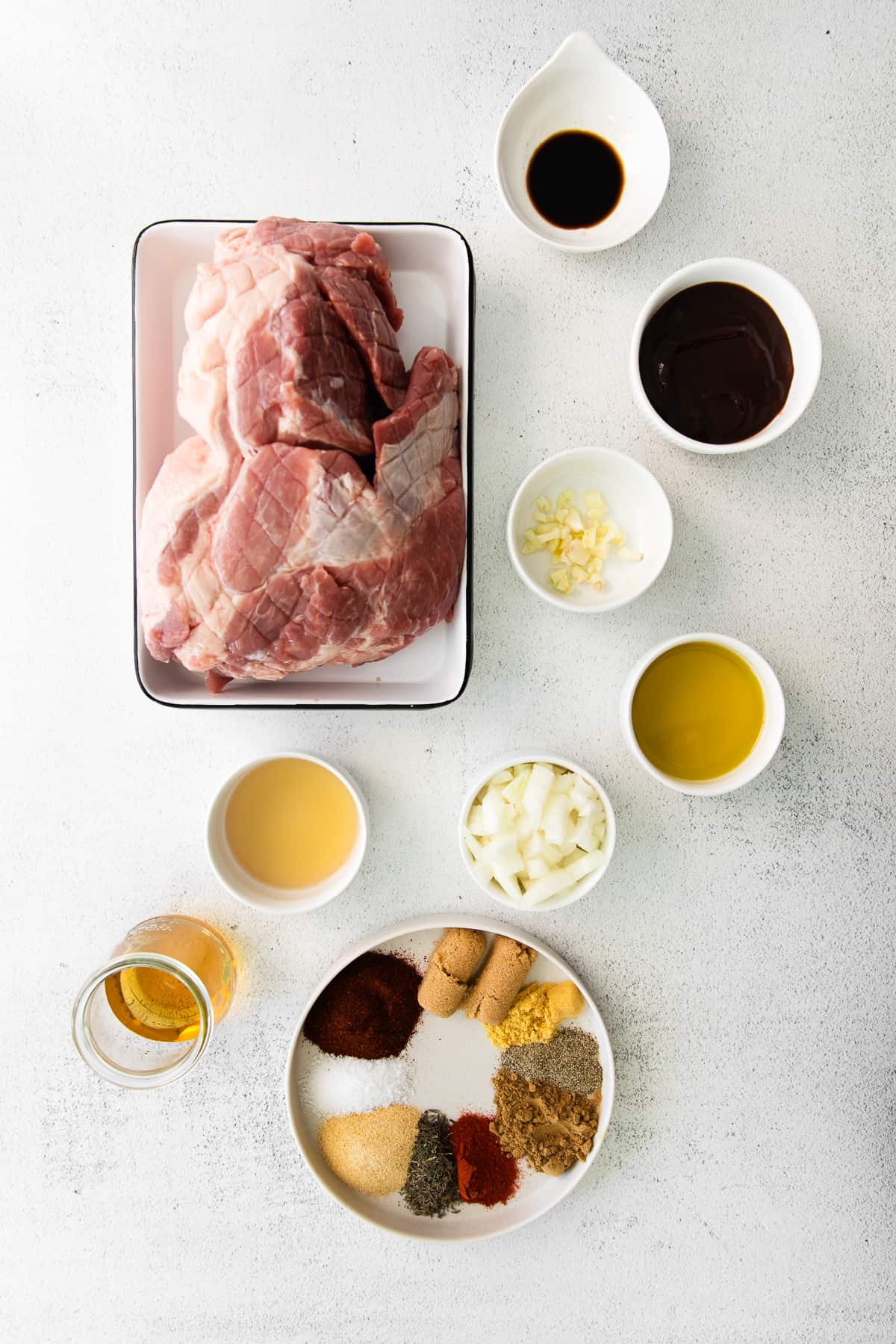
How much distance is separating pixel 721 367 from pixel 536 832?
934 mm

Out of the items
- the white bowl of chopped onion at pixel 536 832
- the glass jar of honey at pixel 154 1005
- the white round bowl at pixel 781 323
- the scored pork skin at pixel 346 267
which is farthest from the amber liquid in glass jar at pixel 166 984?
the white round bowl at pixel 781 323

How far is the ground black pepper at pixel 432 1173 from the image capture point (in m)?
1.78

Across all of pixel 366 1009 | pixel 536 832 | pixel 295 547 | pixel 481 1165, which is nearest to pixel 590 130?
pixel 295 547

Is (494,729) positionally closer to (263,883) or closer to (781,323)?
(263,883)

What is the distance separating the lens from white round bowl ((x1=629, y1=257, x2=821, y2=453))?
1.62 meters

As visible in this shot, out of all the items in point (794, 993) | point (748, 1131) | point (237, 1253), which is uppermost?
point (794, 993)

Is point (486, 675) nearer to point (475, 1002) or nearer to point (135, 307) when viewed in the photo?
point (475, 1002)

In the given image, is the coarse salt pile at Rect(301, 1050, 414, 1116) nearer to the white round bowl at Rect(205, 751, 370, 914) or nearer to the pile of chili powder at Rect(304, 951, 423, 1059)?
the pile of chili powder at Rect(304, 951, 423, 1059)

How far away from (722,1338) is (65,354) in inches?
95.1

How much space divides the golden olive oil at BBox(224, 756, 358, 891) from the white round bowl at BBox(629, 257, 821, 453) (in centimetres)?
93

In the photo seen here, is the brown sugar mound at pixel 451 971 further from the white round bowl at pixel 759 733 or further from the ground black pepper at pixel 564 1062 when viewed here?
the white round bowl at pixel 759 733

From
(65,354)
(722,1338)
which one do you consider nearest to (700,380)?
(65,354)

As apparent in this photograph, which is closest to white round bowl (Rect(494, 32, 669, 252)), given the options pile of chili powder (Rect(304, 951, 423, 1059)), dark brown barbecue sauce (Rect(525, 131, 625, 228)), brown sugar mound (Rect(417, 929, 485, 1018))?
dark brown barbecue sauce (Rect(525, 131, 625, 228))

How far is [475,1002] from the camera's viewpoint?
1763mm
